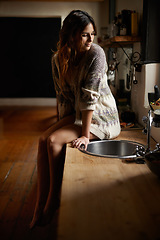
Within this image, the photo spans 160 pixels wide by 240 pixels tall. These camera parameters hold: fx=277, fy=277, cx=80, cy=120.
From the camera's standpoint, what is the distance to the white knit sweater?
1712mm

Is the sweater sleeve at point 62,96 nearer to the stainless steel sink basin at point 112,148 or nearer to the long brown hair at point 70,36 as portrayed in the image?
the long brown hair at point 70,36

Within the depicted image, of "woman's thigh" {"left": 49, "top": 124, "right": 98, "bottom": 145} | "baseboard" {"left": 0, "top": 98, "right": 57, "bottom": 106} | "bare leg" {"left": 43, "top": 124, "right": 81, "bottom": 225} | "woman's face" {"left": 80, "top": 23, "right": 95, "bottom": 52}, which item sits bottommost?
"baseboard" {"left": 0, "top": 98, "right": 57, "bottom": 106}

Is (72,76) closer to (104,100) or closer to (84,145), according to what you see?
(104,100)

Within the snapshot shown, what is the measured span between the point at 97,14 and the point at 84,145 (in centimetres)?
567

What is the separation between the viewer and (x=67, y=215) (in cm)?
90

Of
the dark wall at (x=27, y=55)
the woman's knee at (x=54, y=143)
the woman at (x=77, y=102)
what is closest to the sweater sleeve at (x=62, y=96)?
the woman at (x=77, y=102)

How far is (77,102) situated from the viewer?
1821 millimetres

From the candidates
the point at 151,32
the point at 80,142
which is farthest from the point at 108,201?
the point at 151,32

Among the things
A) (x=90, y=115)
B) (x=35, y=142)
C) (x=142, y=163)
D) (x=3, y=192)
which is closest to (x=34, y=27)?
(x=35, y=142)

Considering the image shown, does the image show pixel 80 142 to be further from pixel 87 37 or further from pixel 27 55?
pixel 27 55

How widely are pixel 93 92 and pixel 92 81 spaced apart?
2.7 inches

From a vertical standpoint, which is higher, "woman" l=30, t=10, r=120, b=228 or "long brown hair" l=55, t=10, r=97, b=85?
"long brown hair" l=55, t=10, r=97, b=85

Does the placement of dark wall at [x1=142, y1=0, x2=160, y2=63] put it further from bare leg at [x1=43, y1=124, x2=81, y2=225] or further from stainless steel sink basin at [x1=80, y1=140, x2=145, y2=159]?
bare leg at [x1=43, y1=124, x2=81, y2=225]

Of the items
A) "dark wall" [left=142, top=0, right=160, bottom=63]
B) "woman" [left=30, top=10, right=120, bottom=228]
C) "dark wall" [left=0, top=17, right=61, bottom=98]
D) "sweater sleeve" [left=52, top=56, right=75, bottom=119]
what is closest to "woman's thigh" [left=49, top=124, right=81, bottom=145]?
"woman" [left=30, top=10, right=120, bottom=228]
